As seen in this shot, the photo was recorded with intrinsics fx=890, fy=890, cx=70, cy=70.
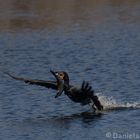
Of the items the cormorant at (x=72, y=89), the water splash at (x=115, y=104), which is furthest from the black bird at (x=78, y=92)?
the water splash at (x=115, y=104)

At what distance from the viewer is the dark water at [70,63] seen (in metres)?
18.9

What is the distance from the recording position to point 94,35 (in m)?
34.6

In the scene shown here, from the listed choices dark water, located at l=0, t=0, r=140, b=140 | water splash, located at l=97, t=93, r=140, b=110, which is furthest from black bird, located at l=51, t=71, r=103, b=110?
water splash, located at l=97, t=93, r=140, b=110

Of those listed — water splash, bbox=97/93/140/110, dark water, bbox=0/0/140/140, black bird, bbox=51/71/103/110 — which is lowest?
dark water, bbox=0/0/140/140

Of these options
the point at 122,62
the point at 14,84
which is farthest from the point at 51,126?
the point at 122,62

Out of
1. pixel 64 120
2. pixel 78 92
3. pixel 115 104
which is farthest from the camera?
pixel 115 104

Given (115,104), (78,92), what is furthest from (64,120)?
(115,104)

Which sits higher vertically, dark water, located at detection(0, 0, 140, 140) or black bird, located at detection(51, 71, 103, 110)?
black bird, located at detection(51, 71, 103, 110)

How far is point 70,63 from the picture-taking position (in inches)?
1109

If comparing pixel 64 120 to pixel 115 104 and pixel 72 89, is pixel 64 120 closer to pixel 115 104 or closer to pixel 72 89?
pixel 72 89

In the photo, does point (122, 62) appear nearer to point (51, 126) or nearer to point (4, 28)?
point (51, 126)

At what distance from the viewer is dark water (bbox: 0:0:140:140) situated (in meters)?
18.9

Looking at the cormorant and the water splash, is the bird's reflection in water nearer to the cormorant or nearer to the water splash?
the cormorant

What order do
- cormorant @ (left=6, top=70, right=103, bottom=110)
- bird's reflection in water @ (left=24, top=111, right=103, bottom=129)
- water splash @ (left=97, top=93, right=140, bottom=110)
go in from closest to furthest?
bird's reflection in water @ (left=24, top=111, right=103, bottom=129)
cormorant @ (left=6, top=70, right=103, bottom=110)
water splash @ (left=97, top=93, right=140, bottom=110)
